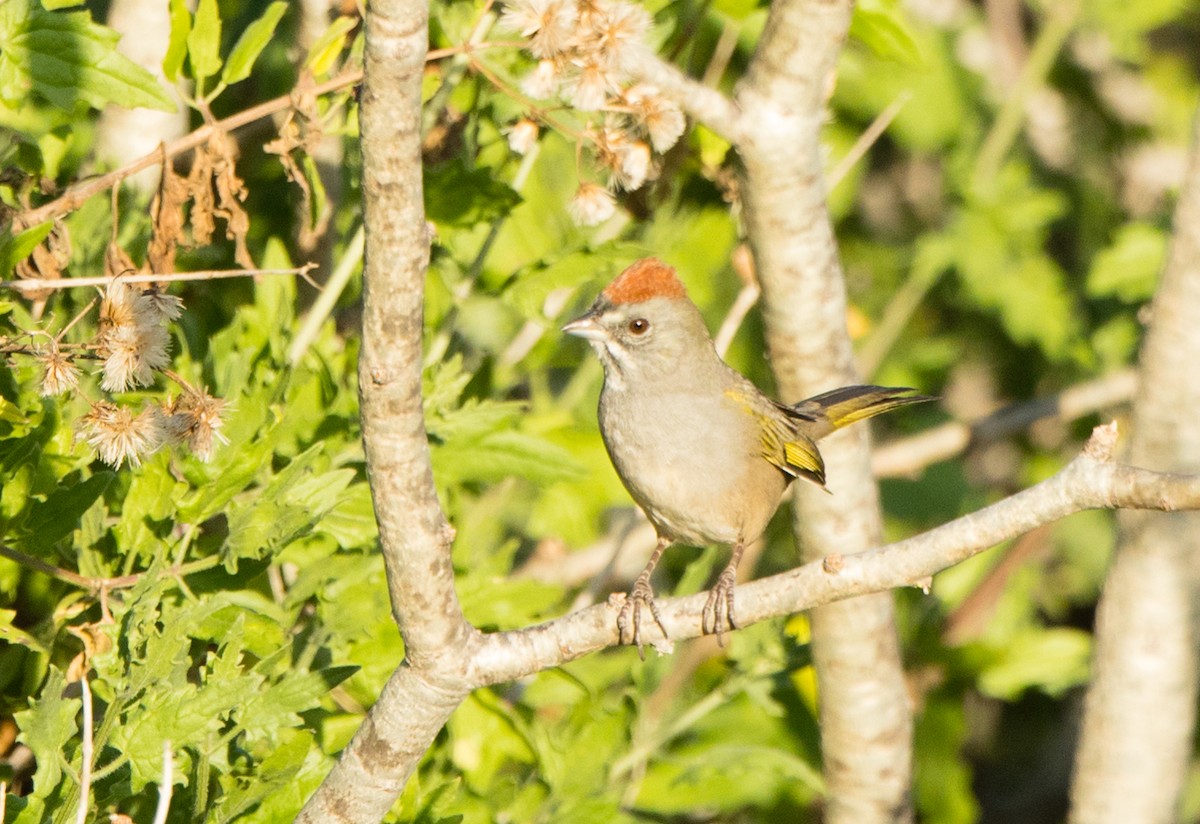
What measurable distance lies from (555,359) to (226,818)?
7.71ft

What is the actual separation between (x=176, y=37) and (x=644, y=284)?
1424 mm

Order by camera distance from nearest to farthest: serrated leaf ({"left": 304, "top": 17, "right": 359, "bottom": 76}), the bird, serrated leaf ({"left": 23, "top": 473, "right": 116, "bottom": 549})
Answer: serrated leaf ({"left": 23, "top": 473, "right": 116, "bottom": 549}) → serrated leaf ({"left": 304, "top": 17, "right": 359, "bottom": 76}) → the bird

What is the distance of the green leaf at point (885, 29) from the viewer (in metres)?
3.99

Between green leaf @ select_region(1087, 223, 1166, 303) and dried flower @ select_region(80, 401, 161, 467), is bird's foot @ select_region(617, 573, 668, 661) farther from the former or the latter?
green leaf @ select_region(1087, 223, 1166, 303)

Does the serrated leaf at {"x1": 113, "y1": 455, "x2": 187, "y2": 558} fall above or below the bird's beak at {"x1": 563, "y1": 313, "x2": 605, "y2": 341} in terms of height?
below

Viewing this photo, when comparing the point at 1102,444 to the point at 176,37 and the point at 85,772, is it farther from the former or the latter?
the point at 176,37

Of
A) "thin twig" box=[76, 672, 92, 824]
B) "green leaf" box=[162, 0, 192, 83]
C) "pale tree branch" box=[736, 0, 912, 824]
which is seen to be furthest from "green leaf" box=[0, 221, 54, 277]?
"pale tree branch" box=[736, 0, 912, 824]

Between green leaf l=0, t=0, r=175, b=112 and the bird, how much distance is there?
54.7 inches

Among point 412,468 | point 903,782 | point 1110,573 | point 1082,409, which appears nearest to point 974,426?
point 1082,409

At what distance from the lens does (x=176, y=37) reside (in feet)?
10.2

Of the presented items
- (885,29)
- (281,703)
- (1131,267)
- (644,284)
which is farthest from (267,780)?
(1131,267)

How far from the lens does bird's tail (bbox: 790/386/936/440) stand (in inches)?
159

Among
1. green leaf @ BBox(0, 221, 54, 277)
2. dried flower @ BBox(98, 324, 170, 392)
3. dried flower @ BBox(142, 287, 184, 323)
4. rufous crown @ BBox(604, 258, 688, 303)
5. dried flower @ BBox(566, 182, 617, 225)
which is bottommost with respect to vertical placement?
rufous crown @ BBox(604, 258, 688, 303)

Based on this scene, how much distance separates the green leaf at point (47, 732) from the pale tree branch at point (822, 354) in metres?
2.10
